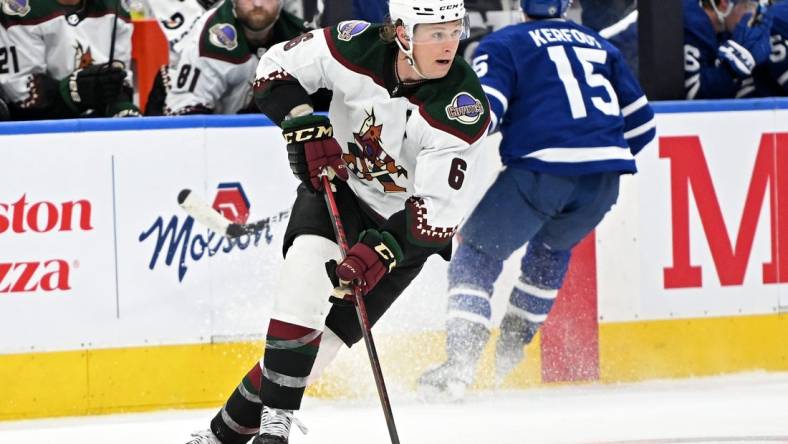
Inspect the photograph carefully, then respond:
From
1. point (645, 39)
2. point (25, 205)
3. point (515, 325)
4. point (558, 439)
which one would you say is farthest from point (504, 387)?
point (25, 205)

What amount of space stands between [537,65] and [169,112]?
3.99 feet

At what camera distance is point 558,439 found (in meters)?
4.14

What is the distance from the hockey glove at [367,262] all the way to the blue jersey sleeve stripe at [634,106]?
1673 millimetres

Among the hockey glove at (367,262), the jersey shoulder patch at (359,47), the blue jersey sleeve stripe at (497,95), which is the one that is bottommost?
the blue jersey sleeve stripe at (497,95)

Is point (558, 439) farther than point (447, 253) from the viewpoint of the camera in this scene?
Yes

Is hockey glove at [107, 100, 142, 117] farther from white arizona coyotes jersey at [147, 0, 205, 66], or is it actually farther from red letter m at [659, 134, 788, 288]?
red letter m at [659, 134, 788, 288]

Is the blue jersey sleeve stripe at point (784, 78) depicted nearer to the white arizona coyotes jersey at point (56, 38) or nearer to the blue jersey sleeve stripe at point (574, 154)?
the blue jersey sleeve stripe at point (574, 154)

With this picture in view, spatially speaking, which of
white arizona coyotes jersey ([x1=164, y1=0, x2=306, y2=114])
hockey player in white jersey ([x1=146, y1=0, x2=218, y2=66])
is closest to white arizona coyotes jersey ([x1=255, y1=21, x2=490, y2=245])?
white arizona coyotes jersey ([x1=164, y1=0, x2=306, y2=114])

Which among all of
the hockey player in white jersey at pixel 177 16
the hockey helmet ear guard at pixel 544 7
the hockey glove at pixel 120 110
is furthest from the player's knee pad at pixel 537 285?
the hockey player in white jersey at pixel 177 16

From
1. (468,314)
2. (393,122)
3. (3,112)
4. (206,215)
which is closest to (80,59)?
(3,112)

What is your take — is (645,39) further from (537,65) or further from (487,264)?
(487,264)

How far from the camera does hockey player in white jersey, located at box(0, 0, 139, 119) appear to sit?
4.78 metres

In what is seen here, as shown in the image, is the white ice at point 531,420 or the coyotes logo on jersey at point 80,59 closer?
the white ice at point 531,420

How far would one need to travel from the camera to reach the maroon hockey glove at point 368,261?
10.9 feet
